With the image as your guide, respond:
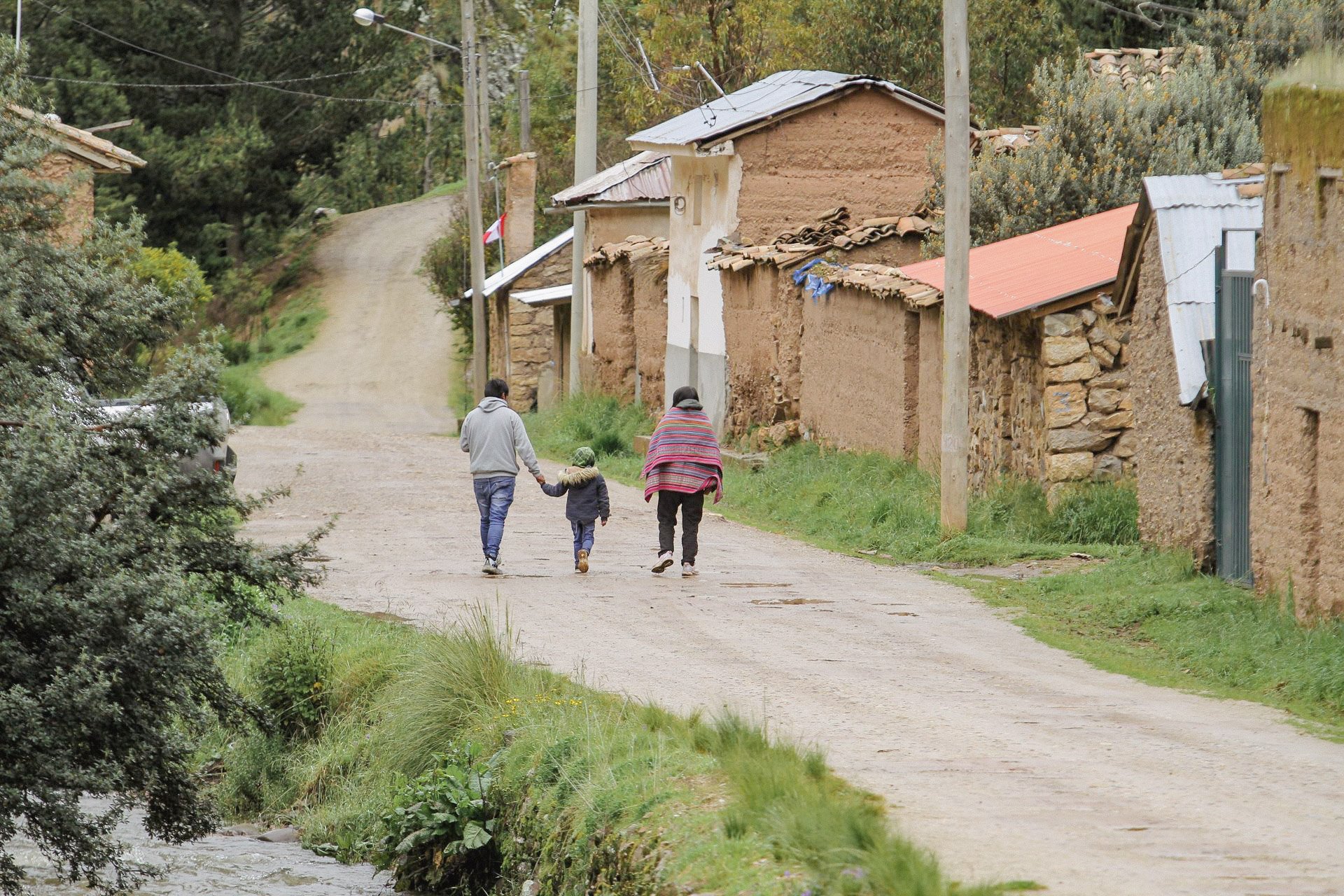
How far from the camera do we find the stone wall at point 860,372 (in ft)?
59.7

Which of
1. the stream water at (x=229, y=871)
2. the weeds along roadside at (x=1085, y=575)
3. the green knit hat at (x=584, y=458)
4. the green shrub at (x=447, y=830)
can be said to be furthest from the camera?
the green knit hat at (x=584, y=458)

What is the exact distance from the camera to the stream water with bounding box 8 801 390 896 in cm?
972

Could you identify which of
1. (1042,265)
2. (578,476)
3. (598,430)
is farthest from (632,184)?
(578,476)

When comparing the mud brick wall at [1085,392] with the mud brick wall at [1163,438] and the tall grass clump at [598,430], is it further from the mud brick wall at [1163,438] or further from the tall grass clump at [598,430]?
the tall grass clump at [598,430]

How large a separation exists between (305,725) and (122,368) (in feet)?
9.38

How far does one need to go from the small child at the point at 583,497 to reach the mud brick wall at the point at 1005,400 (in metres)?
4.22

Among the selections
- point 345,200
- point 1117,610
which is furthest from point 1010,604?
point 345,200

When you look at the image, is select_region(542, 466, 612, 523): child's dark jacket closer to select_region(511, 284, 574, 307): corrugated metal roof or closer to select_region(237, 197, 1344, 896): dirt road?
select_region(237, 197, 1344, 896): dirt road

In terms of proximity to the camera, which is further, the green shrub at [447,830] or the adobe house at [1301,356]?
the adobe house at [1301,356]

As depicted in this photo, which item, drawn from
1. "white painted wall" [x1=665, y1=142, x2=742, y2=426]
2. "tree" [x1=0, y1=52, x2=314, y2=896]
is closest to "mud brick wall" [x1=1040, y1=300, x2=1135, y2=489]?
"tree" [x1=0, y1=52, x2=314, y2=896]

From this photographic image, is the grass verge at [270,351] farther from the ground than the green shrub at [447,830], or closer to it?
farther from the ground

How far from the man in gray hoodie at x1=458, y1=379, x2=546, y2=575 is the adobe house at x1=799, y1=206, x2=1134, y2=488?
184 inches

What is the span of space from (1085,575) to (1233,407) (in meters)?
1.93

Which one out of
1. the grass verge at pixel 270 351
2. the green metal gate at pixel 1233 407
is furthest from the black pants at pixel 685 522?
the grass verge at pixel 270 351
